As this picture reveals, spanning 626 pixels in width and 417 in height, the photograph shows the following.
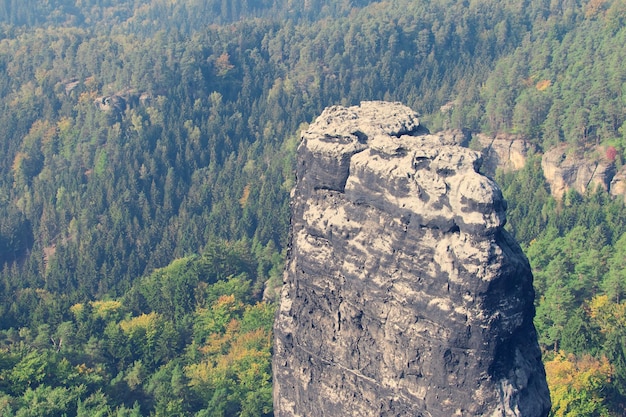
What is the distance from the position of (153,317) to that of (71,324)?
656 centimetres

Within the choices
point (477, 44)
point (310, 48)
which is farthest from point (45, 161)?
point (477, 44)

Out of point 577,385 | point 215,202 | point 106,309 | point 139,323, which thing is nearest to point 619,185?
point 215,202

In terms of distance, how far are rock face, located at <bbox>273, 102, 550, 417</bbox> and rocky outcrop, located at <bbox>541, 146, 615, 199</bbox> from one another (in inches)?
3110

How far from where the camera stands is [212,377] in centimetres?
7325

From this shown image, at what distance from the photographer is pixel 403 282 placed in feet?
136

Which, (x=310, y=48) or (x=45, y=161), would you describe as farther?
(x=310, y=48)

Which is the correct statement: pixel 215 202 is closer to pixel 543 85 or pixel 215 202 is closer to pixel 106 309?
pixel 543 85

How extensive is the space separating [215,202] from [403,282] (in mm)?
106358

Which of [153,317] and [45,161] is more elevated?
[153,317]

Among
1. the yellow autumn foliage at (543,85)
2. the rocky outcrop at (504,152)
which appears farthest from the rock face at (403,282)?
the yellow autumn foliage at (543,85)

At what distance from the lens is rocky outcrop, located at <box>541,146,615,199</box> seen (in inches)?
4788

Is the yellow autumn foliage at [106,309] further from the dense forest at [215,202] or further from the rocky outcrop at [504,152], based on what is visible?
the rocky outcrop at [504,152]

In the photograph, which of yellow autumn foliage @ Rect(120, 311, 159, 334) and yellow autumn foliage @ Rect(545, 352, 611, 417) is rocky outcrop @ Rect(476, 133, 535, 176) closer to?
yellow autumn foliage @ Rect(120, 311, 159, 334)

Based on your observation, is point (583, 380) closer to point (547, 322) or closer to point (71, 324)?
point (547, 322)
